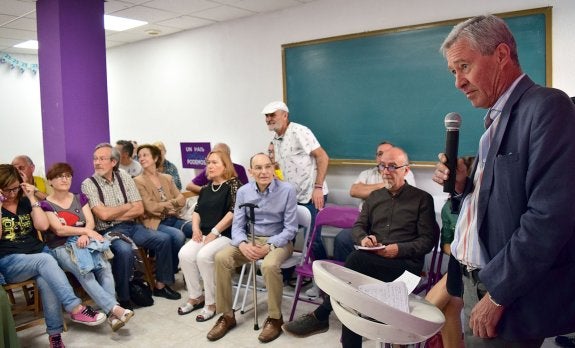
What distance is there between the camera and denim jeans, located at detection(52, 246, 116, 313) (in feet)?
11.3

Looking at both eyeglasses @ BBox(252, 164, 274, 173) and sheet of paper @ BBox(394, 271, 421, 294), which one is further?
eyeglasses @ BBox(252, 164, 274, 173)

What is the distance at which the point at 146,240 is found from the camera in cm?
416

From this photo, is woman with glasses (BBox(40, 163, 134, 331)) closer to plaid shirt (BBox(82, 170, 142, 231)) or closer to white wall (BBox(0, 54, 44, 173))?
plaid shirt (BBox(82, 170, 142, 231))

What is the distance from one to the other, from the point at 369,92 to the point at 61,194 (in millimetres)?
3026

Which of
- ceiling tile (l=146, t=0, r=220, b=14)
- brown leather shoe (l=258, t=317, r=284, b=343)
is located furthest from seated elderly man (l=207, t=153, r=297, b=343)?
ceiling tile (l=146, t=0, r=220, b=14)

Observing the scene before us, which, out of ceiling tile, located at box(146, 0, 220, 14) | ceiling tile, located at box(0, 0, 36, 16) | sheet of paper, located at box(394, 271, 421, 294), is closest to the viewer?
sheet of paper, located at box(394, 271, 421, 294)

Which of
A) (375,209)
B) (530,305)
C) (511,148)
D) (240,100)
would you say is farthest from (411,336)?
(240,100)

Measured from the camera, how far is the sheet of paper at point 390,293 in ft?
5.86

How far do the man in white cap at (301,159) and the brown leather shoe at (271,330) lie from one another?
1.26 metres

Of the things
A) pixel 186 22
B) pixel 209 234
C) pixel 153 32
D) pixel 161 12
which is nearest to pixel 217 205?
pixel 209 234

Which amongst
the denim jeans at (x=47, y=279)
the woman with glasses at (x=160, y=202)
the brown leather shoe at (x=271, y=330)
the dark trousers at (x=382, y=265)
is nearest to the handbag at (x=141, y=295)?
the woman with glasses at (x=160, y=202)

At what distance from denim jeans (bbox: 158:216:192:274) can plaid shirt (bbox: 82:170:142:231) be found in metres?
0.42

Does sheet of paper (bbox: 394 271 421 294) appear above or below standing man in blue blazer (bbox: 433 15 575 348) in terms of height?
below

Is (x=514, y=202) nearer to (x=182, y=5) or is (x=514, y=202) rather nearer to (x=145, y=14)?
(x=182, y=5)
